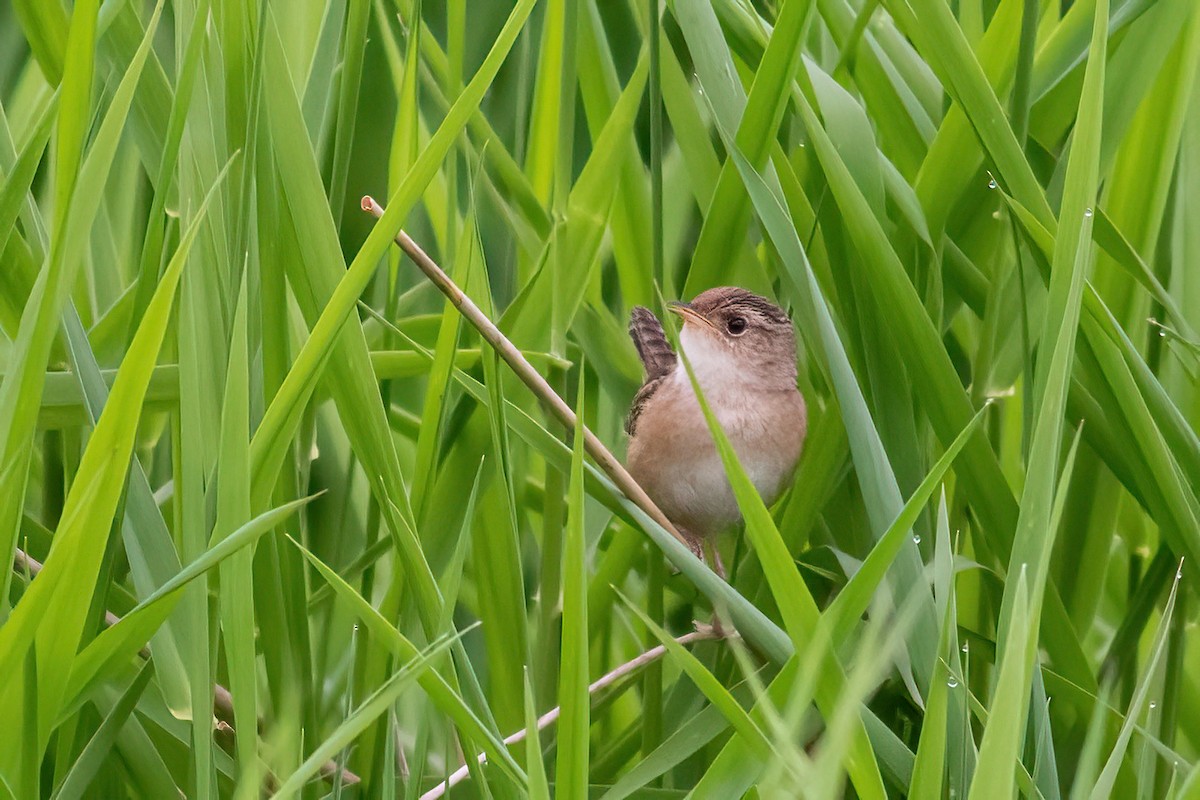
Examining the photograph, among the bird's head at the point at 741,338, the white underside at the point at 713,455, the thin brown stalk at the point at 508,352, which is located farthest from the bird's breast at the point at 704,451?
the thin brown stalk at the point at 508,352

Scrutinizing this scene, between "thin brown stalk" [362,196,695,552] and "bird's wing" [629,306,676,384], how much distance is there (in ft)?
3.04

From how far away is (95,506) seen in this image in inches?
54.3

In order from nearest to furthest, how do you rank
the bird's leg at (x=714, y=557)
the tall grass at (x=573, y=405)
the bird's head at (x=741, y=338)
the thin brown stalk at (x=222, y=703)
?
the tall grass at (x=573, y=405) < the thin brown stalk at (x=222, y=703) < the bird's leg at (x=714, y=557) < the bird's head at (x=741, y=338)

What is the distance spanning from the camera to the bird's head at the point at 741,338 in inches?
112

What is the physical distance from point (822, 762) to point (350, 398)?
0.76 metres

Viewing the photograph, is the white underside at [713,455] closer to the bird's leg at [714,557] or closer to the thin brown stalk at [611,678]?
the bird's leg at [714,557]

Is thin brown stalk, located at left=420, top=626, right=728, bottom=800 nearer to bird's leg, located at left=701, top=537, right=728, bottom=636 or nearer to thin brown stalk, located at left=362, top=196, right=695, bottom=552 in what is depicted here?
bird's leg, located at left=701, top=537, right=728, bottom=636

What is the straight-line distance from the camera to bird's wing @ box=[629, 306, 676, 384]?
108 inches

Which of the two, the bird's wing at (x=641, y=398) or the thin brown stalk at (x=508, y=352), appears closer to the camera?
the thin brown stalk at (x=508, y=352)

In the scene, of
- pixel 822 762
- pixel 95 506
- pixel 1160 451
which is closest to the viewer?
pixel 822 762

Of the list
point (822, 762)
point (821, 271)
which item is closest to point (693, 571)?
point (822, 762)

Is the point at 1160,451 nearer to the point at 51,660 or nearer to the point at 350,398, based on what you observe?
the point at 350,398

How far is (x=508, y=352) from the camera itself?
1690mm

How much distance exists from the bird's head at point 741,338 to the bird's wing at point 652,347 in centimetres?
7
